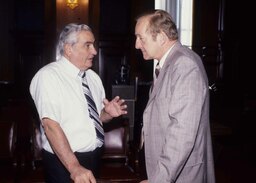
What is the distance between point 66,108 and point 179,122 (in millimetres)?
703

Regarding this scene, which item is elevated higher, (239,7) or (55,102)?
(239,7)

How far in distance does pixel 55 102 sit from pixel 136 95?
12.3ft

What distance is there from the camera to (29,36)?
848cm

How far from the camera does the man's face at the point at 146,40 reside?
5.57 ft

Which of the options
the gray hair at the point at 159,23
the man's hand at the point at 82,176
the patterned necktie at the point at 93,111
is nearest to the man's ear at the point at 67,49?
the patterned necktie at the point at 93,111

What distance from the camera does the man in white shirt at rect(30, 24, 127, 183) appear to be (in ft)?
6.05

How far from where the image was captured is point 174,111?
152 cm

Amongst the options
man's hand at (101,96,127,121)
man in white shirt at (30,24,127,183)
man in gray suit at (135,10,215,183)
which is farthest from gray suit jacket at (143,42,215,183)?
man's hand at (101,96,127,121)

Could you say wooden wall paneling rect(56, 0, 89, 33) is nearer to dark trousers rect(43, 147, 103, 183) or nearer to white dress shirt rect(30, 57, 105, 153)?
white dress shirt rect(30, 57, 105, 153)

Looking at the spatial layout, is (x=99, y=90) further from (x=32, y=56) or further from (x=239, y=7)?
(x=32, y=56)

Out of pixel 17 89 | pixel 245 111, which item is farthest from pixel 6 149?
pixel 17 89

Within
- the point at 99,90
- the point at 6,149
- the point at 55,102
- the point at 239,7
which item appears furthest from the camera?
the point at 239,7

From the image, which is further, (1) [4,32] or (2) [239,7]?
(1) [4,32]

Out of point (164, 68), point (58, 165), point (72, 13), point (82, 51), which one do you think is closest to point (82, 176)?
point (58, 165)
